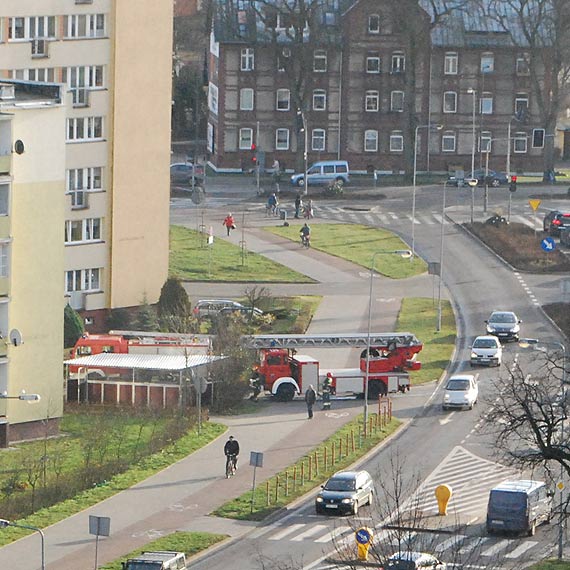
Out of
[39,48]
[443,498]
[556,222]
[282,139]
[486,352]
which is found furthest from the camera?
[282,139]

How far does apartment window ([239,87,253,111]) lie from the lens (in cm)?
14850

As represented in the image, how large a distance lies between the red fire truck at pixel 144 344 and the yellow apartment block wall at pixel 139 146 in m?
9.00

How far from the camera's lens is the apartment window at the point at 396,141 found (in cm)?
14912

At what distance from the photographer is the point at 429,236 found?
398ft

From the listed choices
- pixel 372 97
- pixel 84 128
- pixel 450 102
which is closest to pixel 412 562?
pixel 84 128

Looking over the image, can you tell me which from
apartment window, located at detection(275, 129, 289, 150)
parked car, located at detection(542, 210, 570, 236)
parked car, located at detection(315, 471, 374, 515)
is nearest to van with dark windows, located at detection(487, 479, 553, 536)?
parked car, located at detection(315, 471, 374, 515)

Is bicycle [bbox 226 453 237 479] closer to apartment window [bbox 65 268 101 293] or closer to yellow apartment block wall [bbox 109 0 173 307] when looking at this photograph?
apartment window [bbox 65 268 101 293]

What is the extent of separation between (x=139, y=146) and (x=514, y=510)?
4002 centimetres

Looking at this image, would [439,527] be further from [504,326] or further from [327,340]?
[504,326]

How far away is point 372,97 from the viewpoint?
149m

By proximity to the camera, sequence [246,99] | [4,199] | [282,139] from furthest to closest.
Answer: [282,139] < [246,99] < [4,199]

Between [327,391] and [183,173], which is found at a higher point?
[183,173]

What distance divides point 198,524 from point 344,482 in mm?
5034

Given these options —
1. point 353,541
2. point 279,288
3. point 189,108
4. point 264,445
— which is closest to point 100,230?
point 279,288
